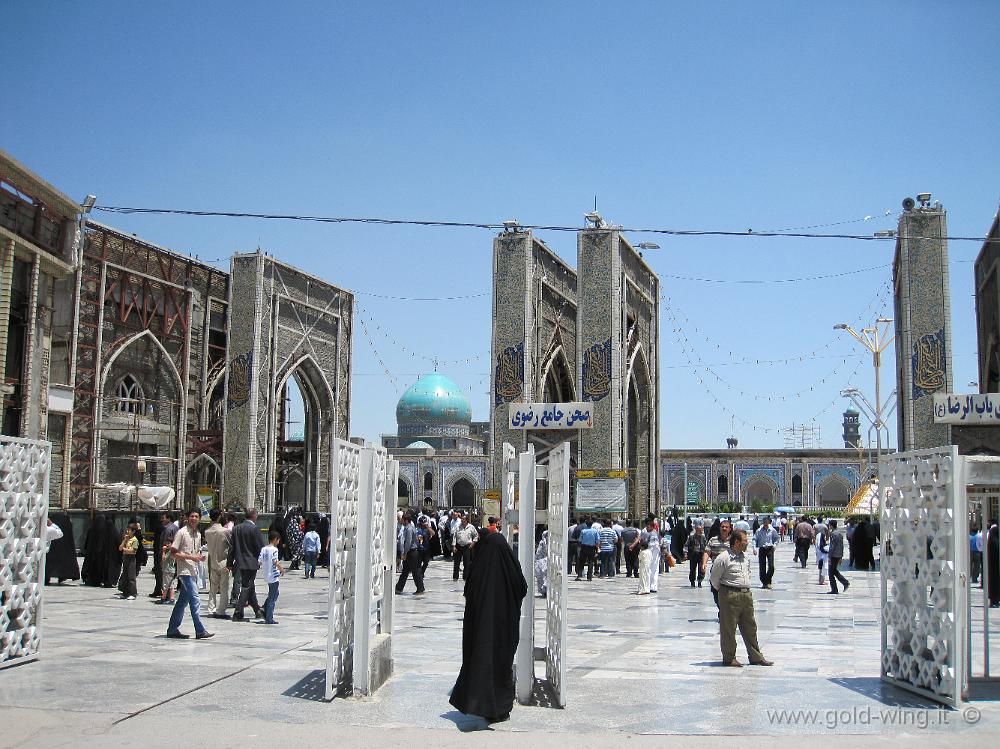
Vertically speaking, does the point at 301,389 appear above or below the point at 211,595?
above

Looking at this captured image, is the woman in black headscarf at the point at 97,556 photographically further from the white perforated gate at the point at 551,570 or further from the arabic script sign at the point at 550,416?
the arabic script sign at the point at 550,416

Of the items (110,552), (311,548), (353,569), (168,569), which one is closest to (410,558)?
(311,548)

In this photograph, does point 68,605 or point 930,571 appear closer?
point 930,571

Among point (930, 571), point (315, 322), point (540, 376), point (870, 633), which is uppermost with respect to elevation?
point (315, 322)

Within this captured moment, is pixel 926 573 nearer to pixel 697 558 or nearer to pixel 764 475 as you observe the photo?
pixel 697 558

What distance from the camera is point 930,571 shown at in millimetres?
7047

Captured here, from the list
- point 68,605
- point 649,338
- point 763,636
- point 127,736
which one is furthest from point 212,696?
point 649,338

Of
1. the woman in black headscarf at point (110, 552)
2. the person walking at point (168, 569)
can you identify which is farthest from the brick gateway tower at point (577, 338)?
the person walking at point (168, 569)

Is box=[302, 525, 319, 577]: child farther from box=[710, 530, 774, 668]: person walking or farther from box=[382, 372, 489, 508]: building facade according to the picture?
box=[382, 372, 489, 508]: building facade

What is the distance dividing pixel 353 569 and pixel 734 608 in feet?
10.8

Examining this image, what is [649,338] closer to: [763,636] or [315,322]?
[315,322]

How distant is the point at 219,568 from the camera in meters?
12.0

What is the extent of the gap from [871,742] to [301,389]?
32499mm

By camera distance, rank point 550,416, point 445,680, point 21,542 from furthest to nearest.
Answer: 1. point 550,416
2. point 21,542
3. point 445,680
